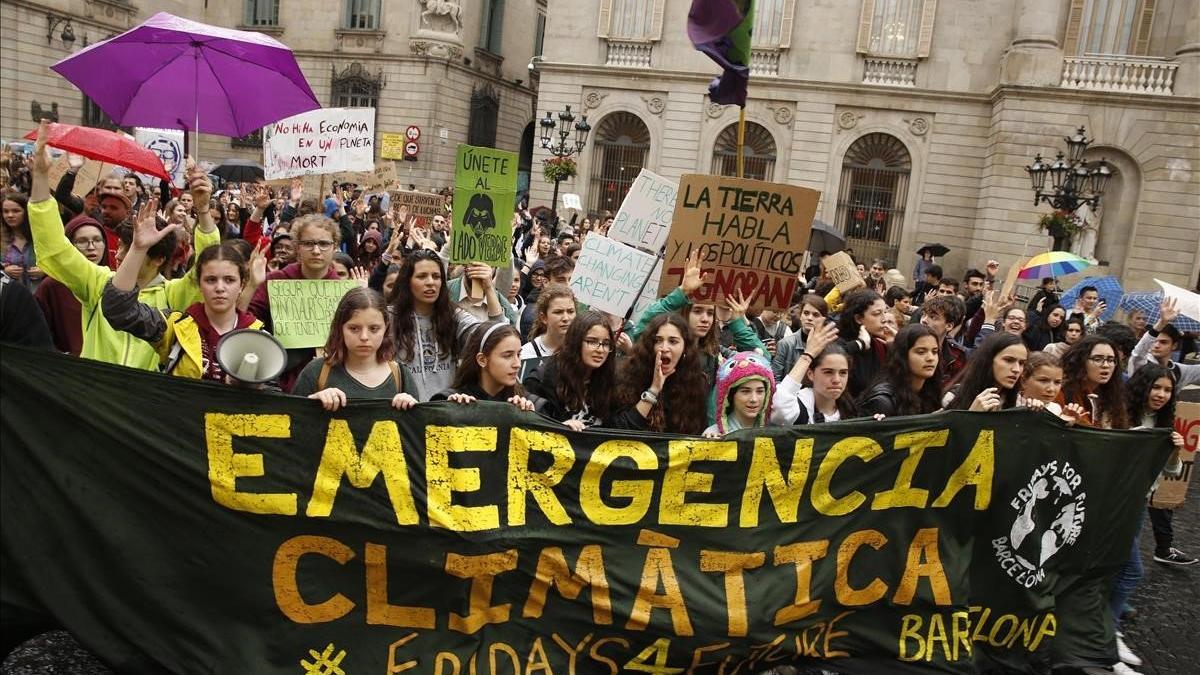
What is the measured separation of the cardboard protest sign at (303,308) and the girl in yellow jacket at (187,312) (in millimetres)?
253

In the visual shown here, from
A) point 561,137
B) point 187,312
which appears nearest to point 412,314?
point 187,312

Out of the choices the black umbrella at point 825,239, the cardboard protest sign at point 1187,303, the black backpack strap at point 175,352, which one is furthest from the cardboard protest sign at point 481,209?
the black umbrella at point 825,239

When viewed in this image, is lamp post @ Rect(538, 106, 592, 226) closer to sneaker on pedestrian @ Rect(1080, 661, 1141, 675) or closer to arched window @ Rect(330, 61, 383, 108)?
arched window @ Rect(330, 61, 383, 108)

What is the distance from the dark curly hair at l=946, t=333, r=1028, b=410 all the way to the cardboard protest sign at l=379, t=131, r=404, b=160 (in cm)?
2818

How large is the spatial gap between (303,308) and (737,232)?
9.16ft

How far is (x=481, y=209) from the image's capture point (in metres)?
6.18

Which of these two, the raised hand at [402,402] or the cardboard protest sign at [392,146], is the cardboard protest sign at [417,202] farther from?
the cardboard protest sign at [392,146]

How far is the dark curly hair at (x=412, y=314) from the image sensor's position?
4742 millimetres

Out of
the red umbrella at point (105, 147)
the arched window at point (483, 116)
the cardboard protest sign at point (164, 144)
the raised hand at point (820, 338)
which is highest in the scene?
the arched window at point (483, 116)

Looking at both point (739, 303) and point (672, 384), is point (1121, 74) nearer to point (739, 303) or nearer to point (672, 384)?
point (739, 303)

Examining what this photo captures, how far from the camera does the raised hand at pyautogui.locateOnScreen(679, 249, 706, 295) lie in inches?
216

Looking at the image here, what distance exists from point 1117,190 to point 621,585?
22.8 m

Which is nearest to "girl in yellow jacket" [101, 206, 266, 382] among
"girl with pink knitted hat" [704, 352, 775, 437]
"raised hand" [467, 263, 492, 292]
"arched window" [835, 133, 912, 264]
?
"raised hand" [467, 263, 492, 292]

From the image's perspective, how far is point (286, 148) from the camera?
29.9 ft
